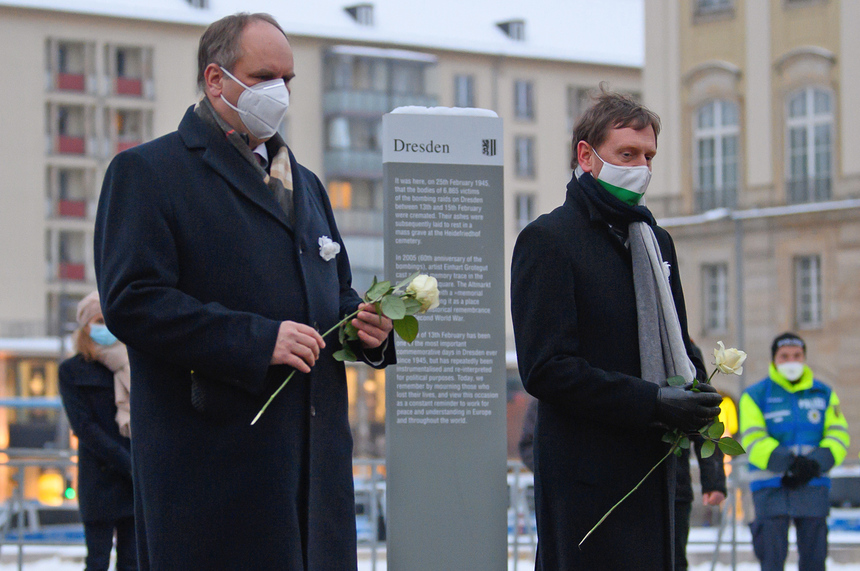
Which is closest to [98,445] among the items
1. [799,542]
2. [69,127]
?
[799,542]

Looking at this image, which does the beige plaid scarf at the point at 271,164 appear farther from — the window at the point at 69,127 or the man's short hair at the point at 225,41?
the window at the point at 69,127

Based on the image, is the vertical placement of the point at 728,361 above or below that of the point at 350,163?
below

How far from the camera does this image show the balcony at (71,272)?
5431cm

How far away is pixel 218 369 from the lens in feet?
11.3

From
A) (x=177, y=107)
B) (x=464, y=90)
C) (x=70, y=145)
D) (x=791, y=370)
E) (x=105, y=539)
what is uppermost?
(x=464, y=90)

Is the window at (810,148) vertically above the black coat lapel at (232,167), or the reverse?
the window at (810,148)

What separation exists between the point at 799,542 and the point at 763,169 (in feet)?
101

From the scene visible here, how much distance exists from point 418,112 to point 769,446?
3915mm

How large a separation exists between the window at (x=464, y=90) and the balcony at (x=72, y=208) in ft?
52.5

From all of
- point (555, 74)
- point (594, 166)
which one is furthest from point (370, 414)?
point (594, 166)

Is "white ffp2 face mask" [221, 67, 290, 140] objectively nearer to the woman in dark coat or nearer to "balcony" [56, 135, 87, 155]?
the woman in dark coat

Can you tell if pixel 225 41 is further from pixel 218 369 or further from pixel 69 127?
pixel 69 127

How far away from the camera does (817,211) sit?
124 ft

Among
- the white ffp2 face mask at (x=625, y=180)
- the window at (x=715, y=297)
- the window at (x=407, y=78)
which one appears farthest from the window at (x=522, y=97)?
the white ffp2 face mask at (x=625, y=180)
